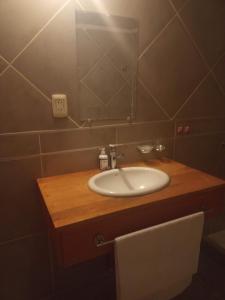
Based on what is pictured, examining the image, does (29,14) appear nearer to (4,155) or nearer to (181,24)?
(4,155)

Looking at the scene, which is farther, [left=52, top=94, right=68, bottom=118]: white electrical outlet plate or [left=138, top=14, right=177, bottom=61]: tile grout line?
[left=138, top=14, right=177, bottom=61]: tile grout line

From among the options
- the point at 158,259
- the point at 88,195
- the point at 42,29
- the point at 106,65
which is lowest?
the point at 158,259

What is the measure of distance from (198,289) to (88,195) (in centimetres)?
108

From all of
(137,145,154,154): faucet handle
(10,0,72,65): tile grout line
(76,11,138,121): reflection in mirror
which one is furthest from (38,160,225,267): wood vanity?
(10,0,72,65): tile grout line

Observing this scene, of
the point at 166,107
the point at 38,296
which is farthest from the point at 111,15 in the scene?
the point at 38,296

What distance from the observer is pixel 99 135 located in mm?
1311

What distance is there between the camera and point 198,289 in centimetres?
149

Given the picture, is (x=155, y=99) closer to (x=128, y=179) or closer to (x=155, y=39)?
(x=155, y=39)

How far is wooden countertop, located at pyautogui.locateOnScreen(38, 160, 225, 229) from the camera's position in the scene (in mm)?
845

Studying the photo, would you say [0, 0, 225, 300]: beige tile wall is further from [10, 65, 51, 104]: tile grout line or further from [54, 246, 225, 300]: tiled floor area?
[54, 246, 225, 300]: tiled floor area

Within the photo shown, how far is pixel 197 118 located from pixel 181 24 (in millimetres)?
610

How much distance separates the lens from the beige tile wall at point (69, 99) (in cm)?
107

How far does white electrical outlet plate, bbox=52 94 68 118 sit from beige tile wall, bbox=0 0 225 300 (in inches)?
1.2

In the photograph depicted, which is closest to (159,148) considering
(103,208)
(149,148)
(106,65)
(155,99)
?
(149,148)
